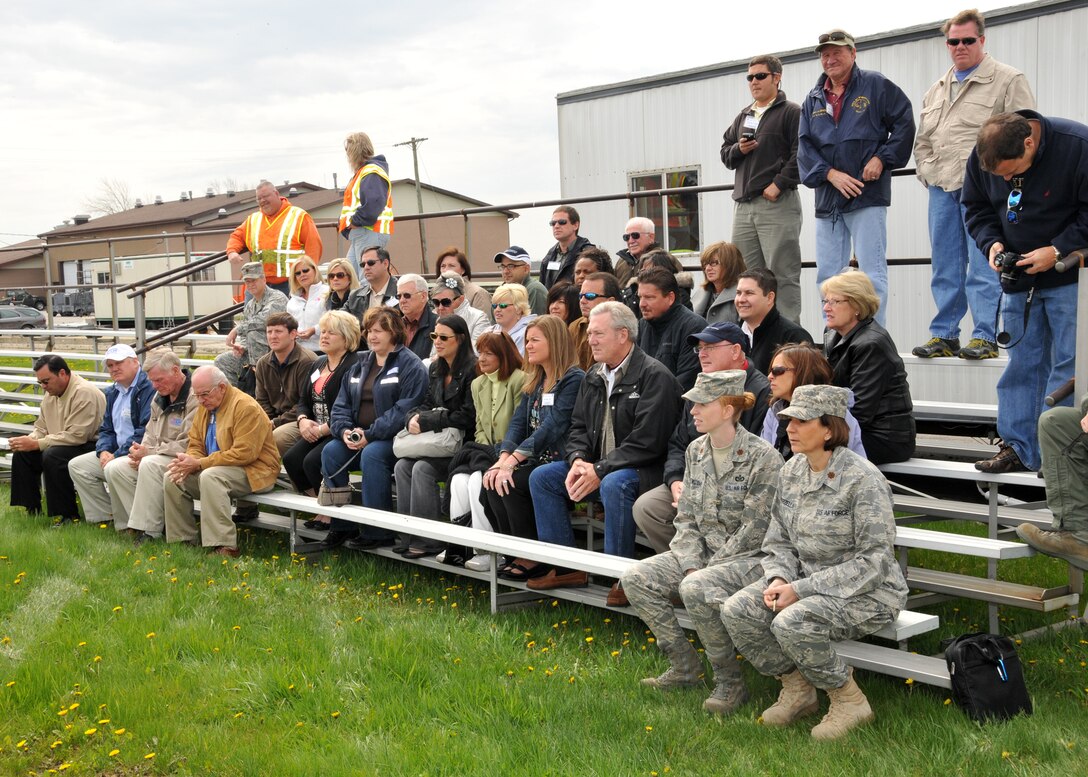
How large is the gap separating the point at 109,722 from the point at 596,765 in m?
2.36

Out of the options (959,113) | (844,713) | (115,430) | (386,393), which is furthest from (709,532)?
(115,430)

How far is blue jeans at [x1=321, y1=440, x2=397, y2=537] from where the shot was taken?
25.8ft

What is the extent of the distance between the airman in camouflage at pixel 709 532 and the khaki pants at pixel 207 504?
13.2 ft

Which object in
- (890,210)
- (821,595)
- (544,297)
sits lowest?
(821,595)

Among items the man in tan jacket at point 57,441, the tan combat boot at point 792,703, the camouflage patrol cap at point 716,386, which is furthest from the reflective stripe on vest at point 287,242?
the tan combat boot at point 792,703

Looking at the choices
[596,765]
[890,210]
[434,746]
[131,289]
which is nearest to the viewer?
[596,765]

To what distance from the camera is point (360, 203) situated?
10.6 metres

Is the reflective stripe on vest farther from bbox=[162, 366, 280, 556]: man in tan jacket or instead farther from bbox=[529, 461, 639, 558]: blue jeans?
bbox=[529, 461, 639, 558]: blue jeans

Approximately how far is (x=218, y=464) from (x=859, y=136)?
16.7 feet

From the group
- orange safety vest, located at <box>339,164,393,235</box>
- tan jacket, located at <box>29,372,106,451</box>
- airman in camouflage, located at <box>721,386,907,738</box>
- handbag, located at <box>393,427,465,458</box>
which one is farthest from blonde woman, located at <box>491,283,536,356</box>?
tan jacket, located at <box>29,372,106,451</box>

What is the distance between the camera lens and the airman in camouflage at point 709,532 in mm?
5152

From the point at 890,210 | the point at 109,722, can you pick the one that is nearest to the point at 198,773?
the point at 109,722

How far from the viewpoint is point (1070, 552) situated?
16.3 ft

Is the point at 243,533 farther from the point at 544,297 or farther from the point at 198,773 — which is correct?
the point at 198,773
